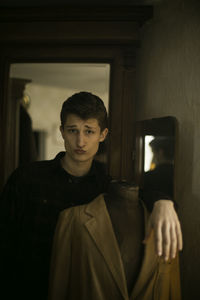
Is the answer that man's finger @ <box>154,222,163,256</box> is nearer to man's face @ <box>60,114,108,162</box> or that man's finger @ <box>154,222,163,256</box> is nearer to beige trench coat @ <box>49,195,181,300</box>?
beige trench coat @ <box>49,195,181,300</box>

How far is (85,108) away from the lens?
2.51 ft

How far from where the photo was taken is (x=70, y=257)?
67cm

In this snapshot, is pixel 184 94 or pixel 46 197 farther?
pixel 184 94

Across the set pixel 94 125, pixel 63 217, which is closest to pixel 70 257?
pixel 63 217

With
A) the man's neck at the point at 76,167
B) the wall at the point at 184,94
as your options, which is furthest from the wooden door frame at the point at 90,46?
the man's neck at the point at 76,167

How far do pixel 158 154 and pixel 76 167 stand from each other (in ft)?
1.03

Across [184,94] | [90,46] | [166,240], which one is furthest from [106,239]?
[90,46]

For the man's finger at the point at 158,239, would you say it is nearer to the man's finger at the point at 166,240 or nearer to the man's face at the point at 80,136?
the man's finger at the point at 166,240

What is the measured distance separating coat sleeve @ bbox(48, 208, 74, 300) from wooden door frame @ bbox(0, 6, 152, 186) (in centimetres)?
46

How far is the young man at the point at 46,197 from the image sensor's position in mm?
774

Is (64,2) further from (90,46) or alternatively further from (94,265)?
(94,265)

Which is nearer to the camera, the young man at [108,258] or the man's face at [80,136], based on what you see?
the young man at [108,258]

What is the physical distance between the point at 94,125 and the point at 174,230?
39 cm

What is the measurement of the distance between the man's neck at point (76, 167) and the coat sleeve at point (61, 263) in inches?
7.7
